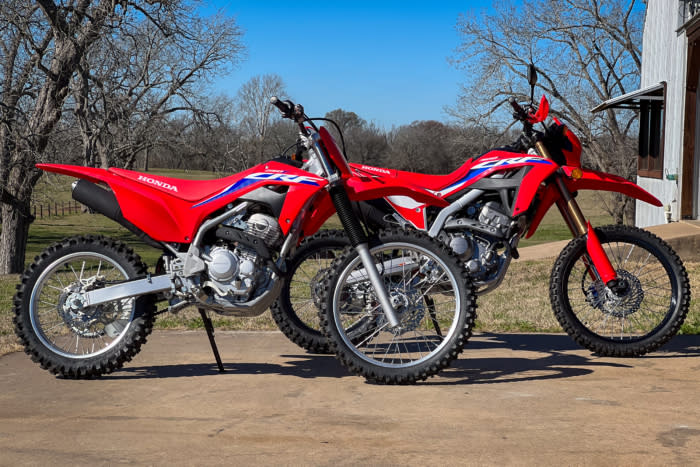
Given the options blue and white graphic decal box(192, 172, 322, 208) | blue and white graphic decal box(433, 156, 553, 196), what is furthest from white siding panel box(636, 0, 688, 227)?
blue and white graphic decal box(192, 172, 322, 208)

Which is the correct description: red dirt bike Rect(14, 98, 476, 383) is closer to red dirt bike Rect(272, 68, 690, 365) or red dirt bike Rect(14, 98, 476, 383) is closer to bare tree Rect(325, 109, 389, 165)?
red dirt bike Rect(272, 68, 690, 365)

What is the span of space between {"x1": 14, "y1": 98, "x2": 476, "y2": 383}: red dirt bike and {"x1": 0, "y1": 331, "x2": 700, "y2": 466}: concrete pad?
26cm

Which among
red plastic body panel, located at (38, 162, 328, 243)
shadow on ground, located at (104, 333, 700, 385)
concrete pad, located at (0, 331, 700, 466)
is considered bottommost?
shadow on ground, located at (104, 333, 700, 385)

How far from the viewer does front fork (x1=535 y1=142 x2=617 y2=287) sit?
5188 mm

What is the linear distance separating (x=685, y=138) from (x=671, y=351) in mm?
10152

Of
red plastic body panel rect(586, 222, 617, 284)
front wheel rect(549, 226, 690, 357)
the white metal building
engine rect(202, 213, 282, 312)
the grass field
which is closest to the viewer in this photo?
engine rect(202, 213, 282, 312)

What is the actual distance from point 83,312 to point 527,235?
2970 mm

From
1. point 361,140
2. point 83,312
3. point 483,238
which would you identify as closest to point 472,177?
point 483,238

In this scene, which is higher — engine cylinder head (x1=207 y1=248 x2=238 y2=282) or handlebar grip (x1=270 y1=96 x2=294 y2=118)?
handlebar grip (x1=270 y1=96 x2=294 y2=118)

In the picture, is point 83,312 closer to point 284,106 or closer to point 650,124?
point 284,106

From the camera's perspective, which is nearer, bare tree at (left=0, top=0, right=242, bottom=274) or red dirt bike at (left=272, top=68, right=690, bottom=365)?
red dirt bike at (left=272, top=68, right=690, bottom=365)

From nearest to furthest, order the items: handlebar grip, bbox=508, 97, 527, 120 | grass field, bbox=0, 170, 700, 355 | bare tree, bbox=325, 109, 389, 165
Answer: handlebar grip, bbox=508, 97, 527, 120
grass field, bbox=0, 170, 700, 355
bare tree, bbox=325, 109, 389, 165

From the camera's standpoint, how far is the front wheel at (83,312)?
4680mm

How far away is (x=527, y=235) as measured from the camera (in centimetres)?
559
